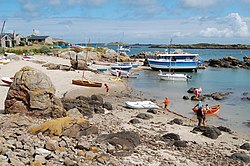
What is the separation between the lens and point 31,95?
1598cm

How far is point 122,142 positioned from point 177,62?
5094 cm

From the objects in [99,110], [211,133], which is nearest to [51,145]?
[211,133]

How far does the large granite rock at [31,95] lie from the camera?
16047 millimetres

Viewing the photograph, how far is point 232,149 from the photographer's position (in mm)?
15352

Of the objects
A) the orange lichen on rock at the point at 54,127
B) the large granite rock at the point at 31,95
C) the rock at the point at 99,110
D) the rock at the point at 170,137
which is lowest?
the rock at the point at 170,137

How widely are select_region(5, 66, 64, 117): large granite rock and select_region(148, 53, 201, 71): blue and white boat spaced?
4788cm

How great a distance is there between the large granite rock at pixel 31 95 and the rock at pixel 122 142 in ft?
13.8

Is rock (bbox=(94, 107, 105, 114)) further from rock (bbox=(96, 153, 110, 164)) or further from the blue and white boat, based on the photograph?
the blue and white boat

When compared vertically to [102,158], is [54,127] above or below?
above

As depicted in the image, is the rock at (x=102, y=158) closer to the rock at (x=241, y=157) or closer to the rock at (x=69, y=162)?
the rock at (x=69, y=162)

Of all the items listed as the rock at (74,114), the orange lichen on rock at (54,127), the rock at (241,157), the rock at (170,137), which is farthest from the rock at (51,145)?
the rock at (241,157)

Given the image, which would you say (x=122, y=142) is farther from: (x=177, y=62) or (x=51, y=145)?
(x=177, y=62)

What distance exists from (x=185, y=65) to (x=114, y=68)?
15.7m

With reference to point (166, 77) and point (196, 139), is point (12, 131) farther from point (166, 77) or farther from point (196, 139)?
point (166, 77)
